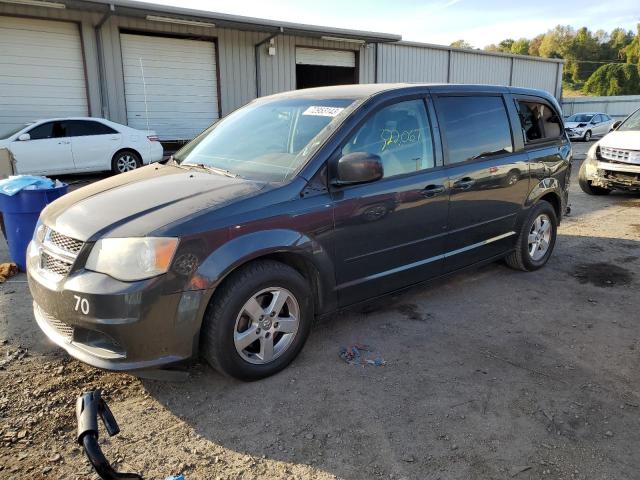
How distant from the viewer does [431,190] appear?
3912 mm

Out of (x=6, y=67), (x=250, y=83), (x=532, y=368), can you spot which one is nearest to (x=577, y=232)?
(x=532, y=368)

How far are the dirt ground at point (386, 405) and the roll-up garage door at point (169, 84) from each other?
11167mm

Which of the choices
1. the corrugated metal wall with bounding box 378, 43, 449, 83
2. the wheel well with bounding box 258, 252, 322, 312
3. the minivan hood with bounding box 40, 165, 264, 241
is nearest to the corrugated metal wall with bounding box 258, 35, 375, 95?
the corrugated metal wall with bounding box 378, 43, 449, 83

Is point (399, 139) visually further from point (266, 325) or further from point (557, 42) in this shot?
point (557, 42)

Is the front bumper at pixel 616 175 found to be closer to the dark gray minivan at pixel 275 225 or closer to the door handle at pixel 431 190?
the dark gray minivan at pixel 275 225

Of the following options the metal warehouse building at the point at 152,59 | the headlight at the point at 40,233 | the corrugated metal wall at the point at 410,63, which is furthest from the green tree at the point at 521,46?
the headlight at the point at 40,233

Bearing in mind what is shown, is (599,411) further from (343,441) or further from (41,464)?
(41,464)

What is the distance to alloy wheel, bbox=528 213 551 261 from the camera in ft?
17.2

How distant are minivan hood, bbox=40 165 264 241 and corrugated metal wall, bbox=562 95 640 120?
34778 millimetres

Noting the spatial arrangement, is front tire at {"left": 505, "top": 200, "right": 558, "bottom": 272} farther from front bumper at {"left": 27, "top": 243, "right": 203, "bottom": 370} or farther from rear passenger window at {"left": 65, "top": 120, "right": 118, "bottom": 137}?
rear passenger window at {"left": 65, "top": 120, "right": 118, "bottom": 137}

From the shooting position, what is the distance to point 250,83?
53.1 feet

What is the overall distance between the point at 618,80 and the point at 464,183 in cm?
5483

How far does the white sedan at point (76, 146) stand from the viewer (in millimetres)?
10648

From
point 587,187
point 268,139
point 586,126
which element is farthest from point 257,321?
point 586,126
